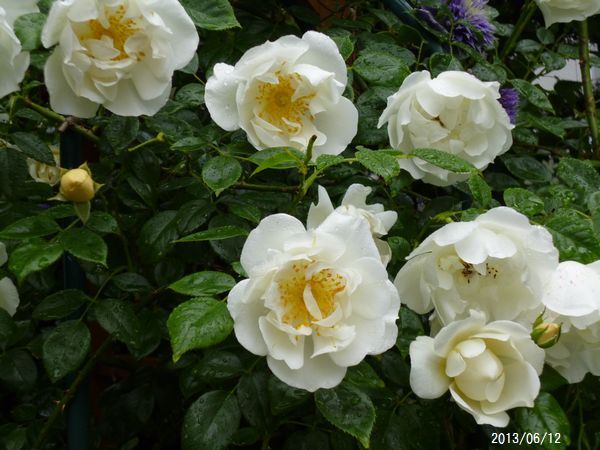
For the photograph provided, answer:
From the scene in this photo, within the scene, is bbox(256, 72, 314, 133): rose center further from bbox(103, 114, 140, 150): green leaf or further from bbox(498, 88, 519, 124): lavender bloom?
bbox(498, 88, 519, 124): lavender bloom

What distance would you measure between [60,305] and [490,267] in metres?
0.52

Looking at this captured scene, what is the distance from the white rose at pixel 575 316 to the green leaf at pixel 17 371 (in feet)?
2.23

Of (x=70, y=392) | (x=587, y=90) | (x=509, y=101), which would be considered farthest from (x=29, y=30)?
(x=587, y=90)

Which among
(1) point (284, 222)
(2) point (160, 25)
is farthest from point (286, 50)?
(1) point (284, 222)

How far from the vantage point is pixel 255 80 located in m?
0.91

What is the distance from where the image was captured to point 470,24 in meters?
1.19

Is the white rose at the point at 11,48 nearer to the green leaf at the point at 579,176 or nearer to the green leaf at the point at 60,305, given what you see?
the green leaf at the point at 60,305

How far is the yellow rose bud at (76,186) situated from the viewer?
811mm

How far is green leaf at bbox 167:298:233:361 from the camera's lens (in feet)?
2.36

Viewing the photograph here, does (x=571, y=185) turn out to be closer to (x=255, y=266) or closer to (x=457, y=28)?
(x=457, y=28)

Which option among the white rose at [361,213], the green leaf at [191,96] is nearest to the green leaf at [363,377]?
the white rose at [361,213]

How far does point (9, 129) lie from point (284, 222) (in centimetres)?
53

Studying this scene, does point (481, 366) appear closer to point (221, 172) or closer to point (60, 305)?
point (221, 172)

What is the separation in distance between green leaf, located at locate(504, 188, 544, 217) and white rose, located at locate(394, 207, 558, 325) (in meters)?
0.10
